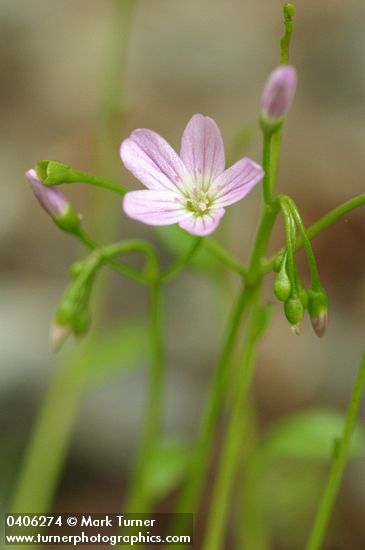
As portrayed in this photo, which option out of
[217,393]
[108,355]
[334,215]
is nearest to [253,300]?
[217,393]

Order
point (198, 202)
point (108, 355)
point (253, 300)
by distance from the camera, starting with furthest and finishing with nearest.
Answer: point (108, 355), point (253, 300), point (198, 202)

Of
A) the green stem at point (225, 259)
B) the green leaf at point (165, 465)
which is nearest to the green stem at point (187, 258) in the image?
the green stem at point (225, 259)

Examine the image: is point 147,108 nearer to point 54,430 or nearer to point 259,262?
point 54,430

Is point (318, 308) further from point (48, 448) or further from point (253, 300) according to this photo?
point (48, 448)

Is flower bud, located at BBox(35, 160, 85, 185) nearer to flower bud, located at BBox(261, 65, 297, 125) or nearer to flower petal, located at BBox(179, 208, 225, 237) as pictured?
flower petal, located at BBox(179, 208, 225, 237)

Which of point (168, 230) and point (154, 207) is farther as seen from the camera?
point (168, 230)

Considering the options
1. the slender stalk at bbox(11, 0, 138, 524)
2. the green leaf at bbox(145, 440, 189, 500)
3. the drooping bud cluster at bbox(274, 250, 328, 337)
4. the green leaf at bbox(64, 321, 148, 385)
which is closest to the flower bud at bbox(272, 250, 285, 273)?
the drooping bud cluster at bbox(274, 250, 328, 337)
